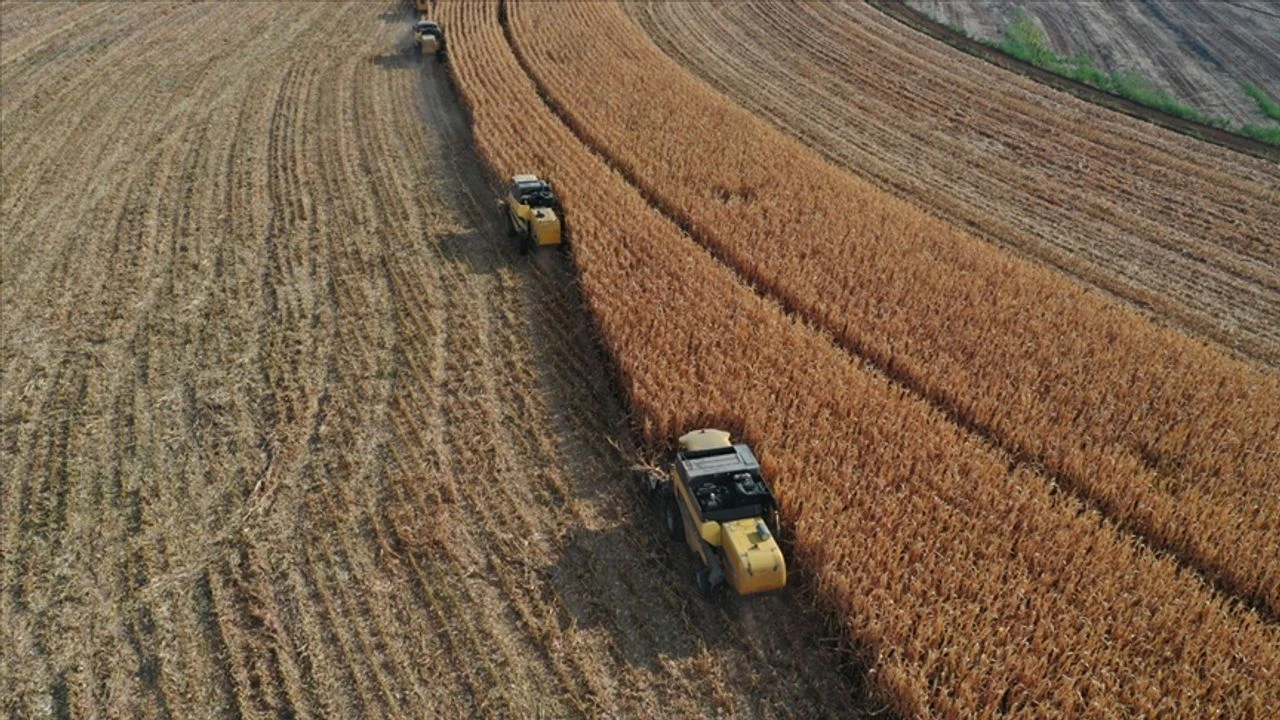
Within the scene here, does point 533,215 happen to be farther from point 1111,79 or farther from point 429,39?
point 1111,79

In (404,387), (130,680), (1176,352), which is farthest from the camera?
(1176,352)

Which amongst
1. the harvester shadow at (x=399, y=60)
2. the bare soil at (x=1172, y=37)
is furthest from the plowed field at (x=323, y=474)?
the bare soil at (x=1172, y=37)

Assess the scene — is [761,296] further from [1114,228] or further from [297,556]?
[1114,228]

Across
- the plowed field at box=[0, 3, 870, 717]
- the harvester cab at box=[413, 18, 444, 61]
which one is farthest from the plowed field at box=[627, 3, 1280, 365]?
the plowed field at box=[0, 3, 870, 717]

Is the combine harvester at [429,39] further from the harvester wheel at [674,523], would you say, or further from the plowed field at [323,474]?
the harvester wheel at [674,523]

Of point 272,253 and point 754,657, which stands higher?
point 272,253

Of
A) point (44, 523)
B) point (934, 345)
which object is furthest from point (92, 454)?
point (934, 345)
